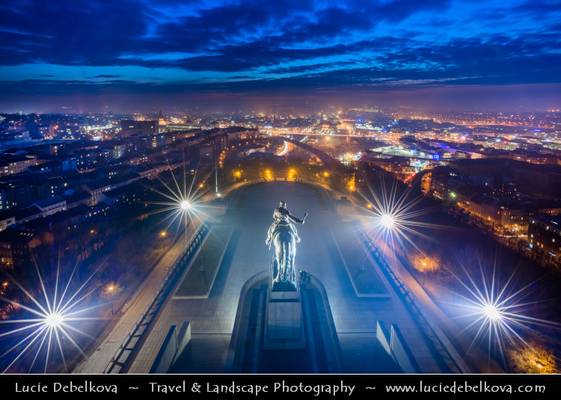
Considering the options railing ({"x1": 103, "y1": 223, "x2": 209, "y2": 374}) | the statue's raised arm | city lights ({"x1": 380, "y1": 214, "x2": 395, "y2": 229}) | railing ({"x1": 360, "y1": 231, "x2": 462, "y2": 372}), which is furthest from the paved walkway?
city lights ({"x1": 380, "y1": 214, "x2": 395, "y2": 229})

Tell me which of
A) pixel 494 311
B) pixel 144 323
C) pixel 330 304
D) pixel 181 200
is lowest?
pixel 144 323

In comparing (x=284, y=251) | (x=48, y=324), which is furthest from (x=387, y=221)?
(x=48, y=324)

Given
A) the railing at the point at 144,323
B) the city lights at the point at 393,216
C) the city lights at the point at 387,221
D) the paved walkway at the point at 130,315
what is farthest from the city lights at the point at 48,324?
the city lights at the point at 387,221

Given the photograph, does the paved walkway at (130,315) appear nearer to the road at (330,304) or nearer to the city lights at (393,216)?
the road at (330,304)

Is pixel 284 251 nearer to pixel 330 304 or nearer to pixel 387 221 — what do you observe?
pixel 330 304

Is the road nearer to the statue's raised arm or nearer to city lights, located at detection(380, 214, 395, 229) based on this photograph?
the statue's raised arm

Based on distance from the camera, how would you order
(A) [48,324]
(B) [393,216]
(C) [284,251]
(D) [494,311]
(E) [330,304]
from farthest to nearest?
(B) [393,216], (D) [494,311], (A) [48,324], (E) [330,304], (C) [284,251]
